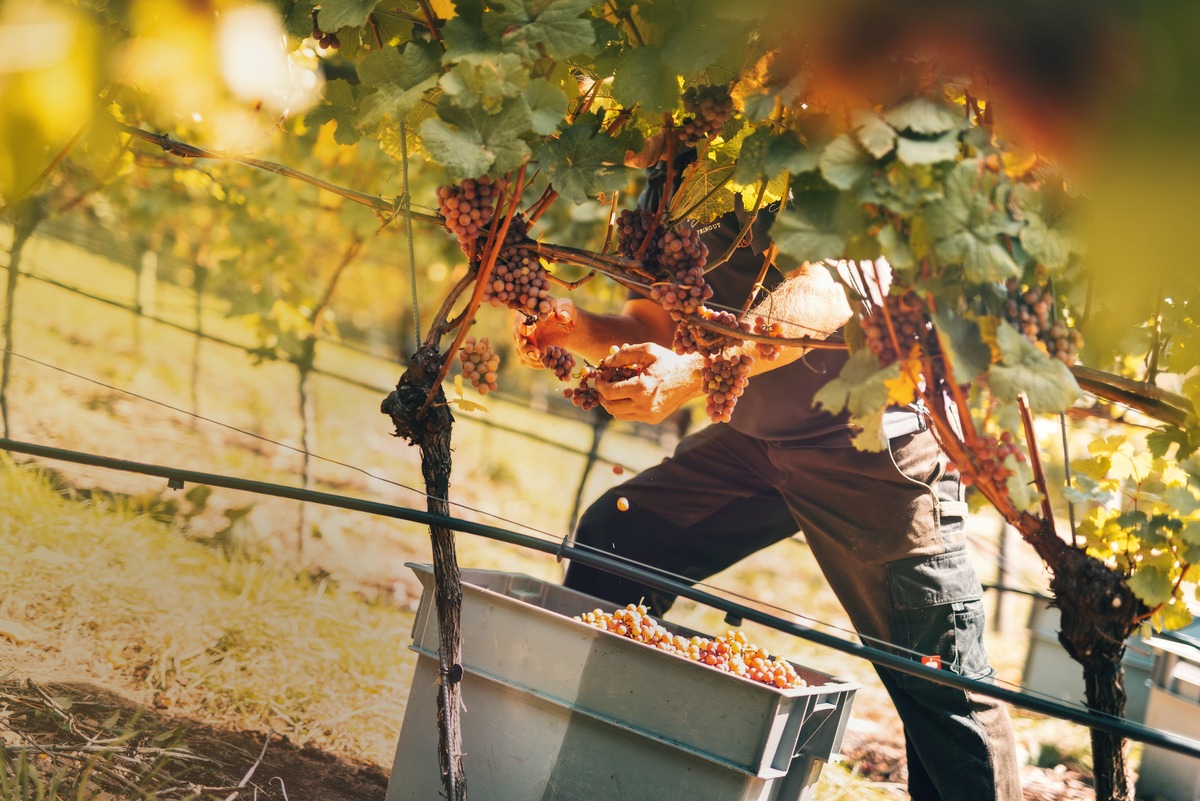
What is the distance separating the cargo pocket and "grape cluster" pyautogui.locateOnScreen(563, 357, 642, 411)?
717 mm

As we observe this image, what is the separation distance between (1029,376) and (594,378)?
2.98ft

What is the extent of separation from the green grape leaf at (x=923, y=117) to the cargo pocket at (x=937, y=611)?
117 cm

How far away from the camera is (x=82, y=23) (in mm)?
460

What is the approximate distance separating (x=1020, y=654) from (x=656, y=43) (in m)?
5.54

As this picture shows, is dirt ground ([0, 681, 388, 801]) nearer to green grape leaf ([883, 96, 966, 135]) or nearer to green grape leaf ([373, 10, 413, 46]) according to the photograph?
green grape leaf ([373, 10, 413, 46])

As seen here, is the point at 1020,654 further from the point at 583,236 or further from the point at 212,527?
the point at 212,527

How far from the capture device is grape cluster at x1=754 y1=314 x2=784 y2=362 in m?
1.69

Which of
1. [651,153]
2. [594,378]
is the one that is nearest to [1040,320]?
[594,378]

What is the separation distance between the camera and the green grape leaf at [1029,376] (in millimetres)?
1147

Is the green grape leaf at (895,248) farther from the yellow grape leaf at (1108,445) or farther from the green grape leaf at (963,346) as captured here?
the yellow grape leaf at (1108,445)

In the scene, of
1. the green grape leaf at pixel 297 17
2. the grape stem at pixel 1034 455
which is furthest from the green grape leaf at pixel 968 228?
the green grape leaf at pixel 297 17

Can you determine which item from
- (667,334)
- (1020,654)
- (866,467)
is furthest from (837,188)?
(1020,654)

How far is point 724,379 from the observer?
1.75 m

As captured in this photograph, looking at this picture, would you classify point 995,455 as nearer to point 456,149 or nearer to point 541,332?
point 456,149
